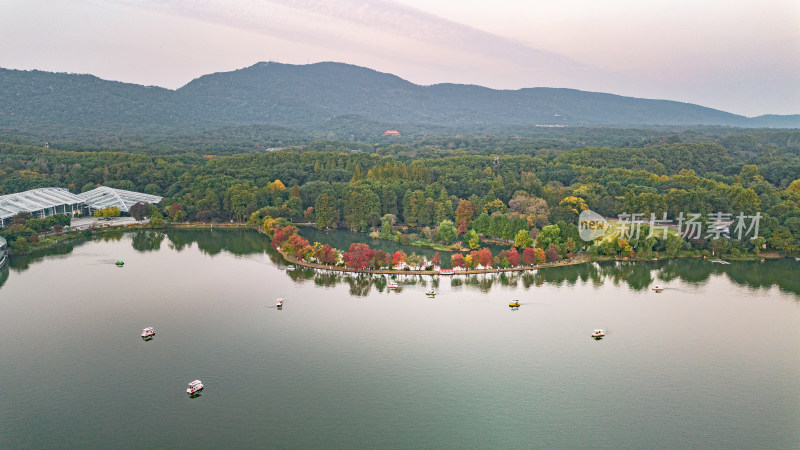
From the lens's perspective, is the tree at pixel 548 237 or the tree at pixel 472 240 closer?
the tree at pixel 548 237

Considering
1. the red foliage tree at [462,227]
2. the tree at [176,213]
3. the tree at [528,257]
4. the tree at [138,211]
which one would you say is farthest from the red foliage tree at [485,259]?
the tree at [138,211]

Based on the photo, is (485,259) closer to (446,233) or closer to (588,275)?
(588,275)

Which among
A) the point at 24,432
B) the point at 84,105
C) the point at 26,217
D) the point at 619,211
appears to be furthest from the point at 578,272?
the point at 84,105

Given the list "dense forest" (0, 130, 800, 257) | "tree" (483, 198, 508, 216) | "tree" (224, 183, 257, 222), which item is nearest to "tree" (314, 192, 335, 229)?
"dense forest" (0, 130, 800, 257)

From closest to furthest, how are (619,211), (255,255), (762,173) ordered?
(255,255) < (619,211) < (762,173)

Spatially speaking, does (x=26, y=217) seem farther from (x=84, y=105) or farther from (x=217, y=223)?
(x=84, y=105)

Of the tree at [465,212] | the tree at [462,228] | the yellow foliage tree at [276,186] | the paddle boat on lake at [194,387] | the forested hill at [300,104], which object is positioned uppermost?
the forested hill at [300,104]

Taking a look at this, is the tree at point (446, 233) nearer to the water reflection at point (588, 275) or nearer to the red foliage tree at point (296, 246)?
the water reflection at point (588, 275)

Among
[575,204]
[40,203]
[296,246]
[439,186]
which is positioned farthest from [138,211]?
[575,204]
